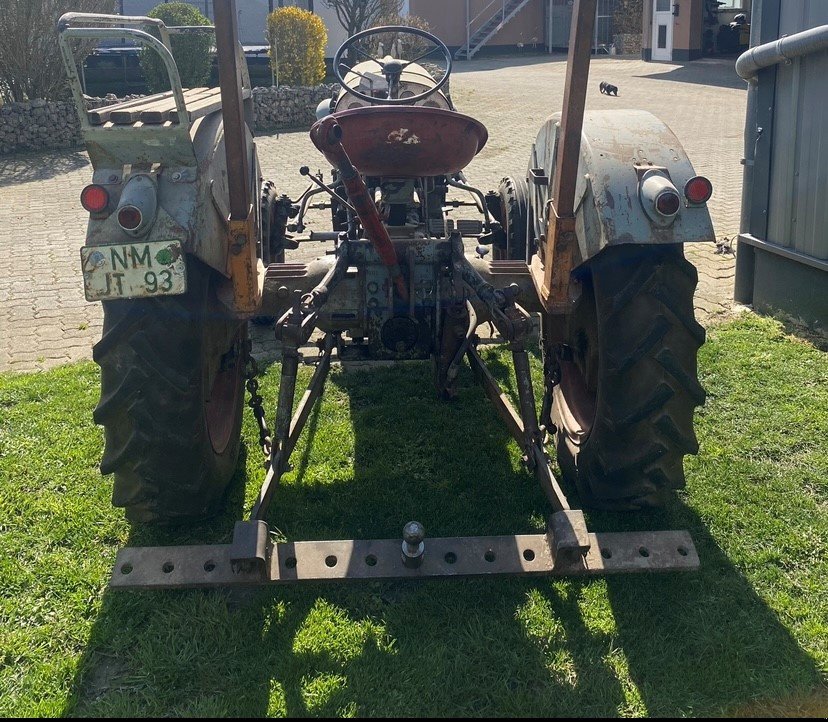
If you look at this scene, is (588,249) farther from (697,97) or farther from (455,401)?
(697,97)

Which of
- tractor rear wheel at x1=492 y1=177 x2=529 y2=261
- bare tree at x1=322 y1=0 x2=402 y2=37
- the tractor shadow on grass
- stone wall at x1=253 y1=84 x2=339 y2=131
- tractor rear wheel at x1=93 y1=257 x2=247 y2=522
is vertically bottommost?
the tractor shadow on grass

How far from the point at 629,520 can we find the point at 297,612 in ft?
4.76

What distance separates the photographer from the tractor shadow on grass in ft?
8.60

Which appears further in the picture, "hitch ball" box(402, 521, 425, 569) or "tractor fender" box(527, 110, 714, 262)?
"tractor fender" box(527, 110, 714, 262)

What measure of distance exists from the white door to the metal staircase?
5.94 meters

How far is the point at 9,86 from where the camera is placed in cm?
1481

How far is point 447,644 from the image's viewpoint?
2836mm

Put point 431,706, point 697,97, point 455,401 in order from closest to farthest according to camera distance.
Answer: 1. point 431,706
2. point 455,401
3. point 697,97

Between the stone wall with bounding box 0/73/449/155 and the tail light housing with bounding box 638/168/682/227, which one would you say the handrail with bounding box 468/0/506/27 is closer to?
the stone wall with bounding box 0/73/449/155

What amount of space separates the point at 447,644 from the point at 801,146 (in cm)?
460

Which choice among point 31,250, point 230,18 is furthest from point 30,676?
point 31,250

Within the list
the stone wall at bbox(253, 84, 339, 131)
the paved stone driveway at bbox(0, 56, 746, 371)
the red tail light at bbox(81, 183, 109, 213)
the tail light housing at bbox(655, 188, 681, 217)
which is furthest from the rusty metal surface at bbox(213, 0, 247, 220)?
the stone wall at bbox(253, 84, 339, 131)

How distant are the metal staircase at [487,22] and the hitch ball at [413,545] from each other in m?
29.8

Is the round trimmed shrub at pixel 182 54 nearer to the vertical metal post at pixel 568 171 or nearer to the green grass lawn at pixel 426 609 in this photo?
the green grass lawn at pixel 426 609
